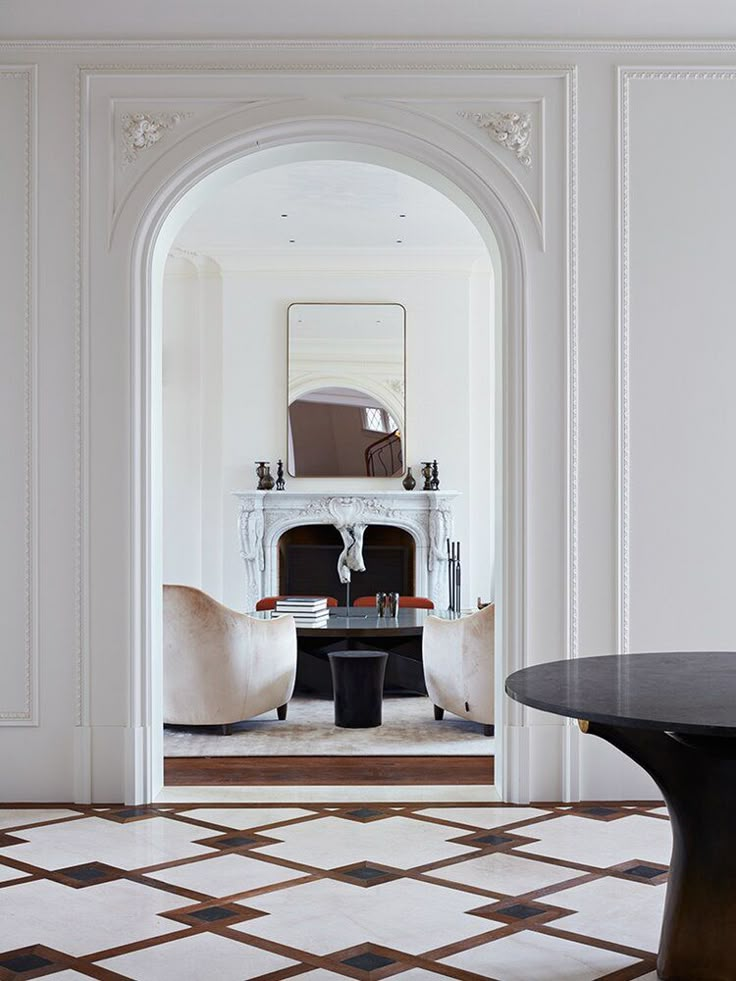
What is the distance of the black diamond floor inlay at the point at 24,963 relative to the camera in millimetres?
2906

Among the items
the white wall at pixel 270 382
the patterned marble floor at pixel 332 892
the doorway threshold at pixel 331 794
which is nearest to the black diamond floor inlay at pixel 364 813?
the patterned marble floor at pixel 332 892

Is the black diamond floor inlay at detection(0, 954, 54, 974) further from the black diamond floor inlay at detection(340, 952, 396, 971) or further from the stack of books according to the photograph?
the stack of books

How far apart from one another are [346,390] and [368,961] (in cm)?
715

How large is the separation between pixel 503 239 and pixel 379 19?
3.37 feet

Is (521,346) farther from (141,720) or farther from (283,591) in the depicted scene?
(283,591)

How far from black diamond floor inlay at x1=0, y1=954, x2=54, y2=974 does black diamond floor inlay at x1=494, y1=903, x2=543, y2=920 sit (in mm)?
1296

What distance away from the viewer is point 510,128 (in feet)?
15.3

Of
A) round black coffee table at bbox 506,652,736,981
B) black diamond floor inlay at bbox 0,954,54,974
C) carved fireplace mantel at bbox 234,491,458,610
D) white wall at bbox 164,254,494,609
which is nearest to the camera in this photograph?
round black coffee table at bbox 506,652,736,981

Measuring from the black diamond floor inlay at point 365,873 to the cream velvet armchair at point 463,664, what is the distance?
217 centimetres

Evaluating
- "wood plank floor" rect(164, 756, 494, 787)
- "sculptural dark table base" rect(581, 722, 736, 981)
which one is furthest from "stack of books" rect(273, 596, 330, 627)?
"sculptural dark table base" rect(581, 722, 736, 981)

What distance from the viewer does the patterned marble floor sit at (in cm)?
295

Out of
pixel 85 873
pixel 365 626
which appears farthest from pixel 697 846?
pixel 365 626

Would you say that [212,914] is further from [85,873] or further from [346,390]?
[346,390]

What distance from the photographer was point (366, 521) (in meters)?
9.70
